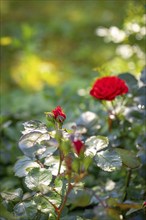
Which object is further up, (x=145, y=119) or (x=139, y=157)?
(x=145, y=119)

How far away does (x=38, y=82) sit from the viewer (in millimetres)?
3148

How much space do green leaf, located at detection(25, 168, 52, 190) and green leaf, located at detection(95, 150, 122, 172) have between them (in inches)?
5.1

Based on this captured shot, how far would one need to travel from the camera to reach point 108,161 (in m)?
1.08

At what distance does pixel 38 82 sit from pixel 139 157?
1.88 metres

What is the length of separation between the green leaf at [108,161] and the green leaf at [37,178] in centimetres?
13

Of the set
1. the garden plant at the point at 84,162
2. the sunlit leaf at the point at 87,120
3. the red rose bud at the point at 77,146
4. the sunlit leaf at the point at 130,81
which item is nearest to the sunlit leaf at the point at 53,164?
the garden plant at the point at 84,162

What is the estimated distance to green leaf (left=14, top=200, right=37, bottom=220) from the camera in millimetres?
1056

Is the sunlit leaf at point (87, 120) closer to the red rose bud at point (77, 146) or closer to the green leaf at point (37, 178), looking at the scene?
the green leaf at point (37, 178)

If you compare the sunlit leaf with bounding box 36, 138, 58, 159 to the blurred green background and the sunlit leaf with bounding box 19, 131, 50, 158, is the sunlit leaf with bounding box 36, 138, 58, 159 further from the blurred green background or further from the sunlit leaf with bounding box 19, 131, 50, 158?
the blurred green background

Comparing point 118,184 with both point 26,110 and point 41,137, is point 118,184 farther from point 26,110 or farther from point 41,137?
point 26,110

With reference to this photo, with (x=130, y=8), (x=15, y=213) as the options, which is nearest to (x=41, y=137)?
(x=15, y=213)

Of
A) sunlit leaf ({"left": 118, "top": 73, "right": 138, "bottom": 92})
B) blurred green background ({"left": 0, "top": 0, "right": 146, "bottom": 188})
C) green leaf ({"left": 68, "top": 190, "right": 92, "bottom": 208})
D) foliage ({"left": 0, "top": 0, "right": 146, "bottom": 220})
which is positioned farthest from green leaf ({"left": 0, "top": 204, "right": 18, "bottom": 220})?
sunlit leaf ({"left": 118, "top": 73, "right": 138, "bottom": 92})

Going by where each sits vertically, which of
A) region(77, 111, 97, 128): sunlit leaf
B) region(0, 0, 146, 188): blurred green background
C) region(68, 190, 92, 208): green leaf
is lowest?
region(68, 190, 92, 208): green leaf

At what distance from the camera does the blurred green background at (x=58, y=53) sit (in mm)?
1953
